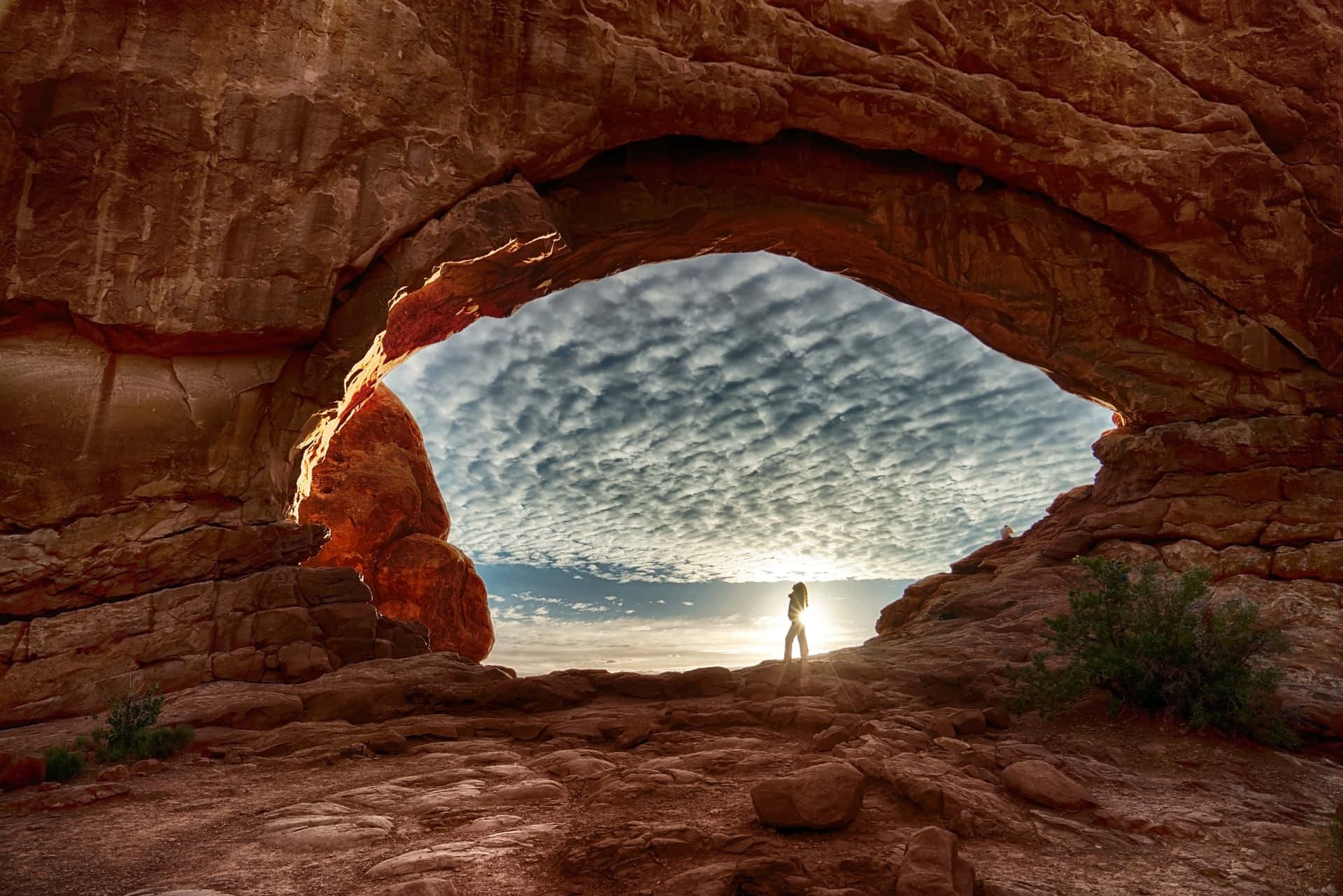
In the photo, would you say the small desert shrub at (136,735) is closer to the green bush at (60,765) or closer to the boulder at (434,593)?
the green bush at (60,765)

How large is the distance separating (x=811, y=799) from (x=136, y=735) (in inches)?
338

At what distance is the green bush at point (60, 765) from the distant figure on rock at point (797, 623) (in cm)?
1135

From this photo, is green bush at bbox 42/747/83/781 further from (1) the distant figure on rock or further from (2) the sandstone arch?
(1) the distant figure on rock

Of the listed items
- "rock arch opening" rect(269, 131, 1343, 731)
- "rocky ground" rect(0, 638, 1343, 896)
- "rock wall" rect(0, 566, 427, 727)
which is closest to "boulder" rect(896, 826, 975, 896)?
"rocky ground" rect(0, 638, 1343, 896)

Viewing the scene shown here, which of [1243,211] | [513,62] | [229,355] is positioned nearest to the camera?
[229,355]

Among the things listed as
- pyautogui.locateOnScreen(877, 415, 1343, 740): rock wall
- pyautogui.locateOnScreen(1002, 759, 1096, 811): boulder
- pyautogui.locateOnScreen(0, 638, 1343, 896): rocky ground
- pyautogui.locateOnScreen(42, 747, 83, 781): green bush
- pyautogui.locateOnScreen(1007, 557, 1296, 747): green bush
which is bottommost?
pyautogui.locateOnScreen(42, 747, 83, 781): green bush

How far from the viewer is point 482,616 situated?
1186 inches

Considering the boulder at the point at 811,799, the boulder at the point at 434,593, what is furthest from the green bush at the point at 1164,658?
the boulder at the point at 434,593

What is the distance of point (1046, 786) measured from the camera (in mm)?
6457

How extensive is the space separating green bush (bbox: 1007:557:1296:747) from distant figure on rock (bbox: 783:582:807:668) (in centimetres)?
481

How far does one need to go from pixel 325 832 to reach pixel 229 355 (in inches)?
451

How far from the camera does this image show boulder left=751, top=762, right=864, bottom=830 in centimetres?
523

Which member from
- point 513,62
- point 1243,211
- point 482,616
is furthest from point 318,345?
point 1243,211

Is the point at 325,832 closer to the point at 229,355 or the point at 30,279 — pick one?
the point at 229,355
